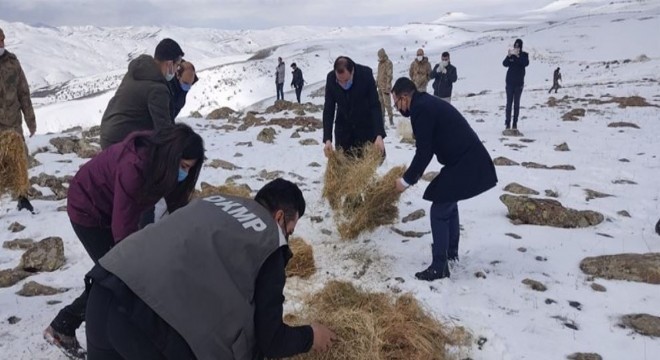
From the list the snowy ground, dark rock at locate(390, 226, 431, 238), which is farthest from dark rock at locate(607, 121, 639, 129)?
dark rock at locate(390, 226, 431, 238)

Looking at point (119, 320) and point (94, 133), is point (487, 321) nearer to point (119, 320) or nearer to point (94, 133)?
point (119, 320)

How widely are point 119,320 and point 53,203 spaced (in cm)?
514

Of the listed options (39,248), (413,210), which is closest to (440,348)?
(413,210)

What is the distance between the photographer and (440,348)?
9.59 ft

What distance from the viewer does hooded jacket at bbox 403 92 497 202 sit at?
3.79m

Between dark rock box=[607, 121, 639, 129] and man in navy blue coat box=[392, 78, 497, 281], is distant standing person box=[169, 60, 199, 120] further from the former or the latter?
dark rock box=[607, 121, 639, 129]

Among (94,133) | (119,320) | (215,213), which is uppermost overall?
(215,213)

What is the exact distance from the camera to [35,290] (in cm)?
393

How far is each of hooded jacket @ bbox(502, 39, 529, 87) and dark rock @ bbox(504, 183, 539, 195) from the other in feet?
13.0

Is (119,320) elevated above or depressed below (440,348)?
above

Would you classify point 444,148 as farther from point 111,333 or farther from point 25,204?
point 25,204

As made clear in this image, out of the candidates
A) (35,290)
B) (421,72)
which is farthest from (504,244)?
(421,72)

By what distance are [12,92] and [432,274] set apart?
4.96 meters

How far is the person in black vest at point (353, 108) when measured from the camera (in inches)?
190
